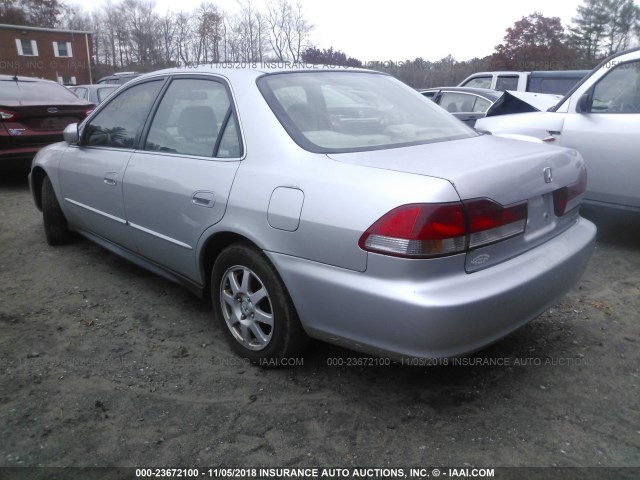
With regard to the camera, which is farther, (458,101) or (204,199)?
(458,101)

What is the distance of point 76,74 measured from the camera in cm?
4428

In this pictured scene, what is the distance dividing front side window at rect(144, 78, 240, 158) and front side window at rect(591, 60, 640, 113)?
11.6 ft

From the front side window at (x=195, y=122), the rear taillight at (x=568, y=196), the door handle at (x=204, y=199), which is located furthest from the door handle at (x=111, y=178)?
the rear taillight at (x=568, y=196)

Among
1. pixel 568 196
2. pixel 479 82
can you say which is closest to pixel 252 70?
pixel 568 196

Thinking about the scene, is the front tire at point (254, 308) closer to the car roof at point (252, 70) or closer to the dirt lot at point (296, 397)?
the dirt lot at point (296, 397)

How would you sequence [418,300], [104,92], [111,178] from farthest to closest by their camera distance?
[104,92]
[111,178]
[418,300]

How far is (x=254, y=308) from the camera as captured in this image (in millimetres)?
2693

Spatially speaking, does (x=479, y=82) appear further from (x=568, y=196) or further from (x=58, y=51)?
(x=58, y=51)

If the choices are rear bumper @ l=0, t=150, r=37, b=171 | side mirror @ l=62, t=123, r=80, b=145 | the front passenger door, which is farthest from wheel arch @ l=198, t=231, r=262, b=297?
rear bumper @ l=0, t=150, r=37, b=171

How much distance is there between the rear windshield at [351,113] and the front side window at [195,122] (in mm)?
286

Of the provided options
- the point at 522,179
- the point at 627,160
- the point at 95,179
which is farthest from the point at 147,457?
the point at 627,160

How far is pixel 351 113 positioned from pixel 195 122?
95 centimetres

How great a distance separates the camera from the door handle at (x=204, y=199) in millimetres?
2758

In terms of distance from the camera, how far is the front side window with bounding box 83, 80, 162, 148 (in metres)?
3.56
